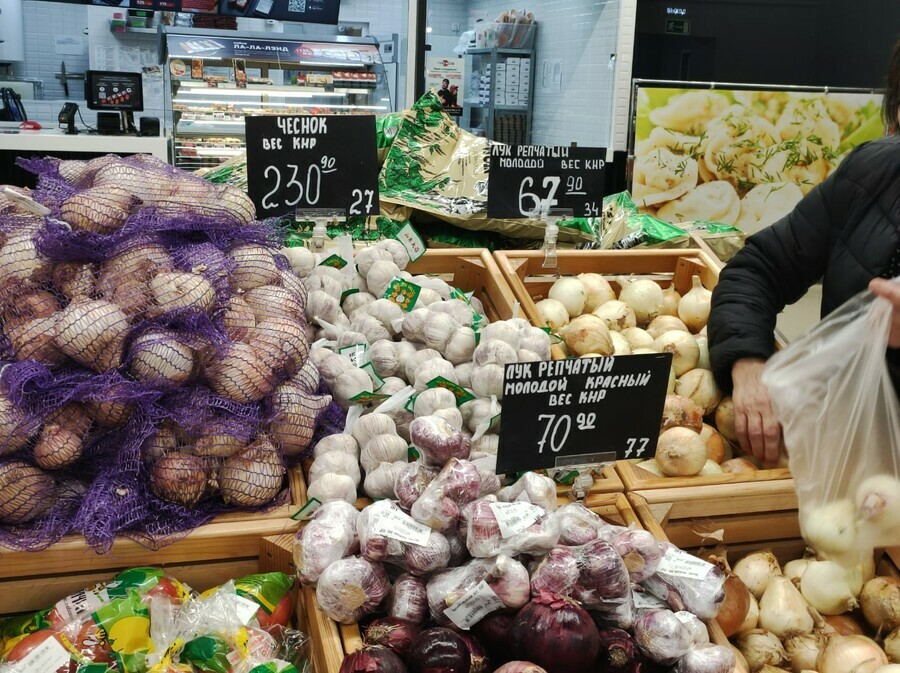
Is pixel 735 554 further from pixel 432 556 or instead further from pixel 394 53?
pixel 394 53

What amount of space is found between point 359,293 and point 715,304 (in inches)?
34.4

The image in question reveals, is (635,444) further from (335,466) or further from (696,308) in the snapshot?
(696,308)

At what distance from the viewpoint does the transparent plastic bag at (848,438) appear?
4.39 feet

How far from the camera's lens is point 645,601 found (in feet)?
4.09

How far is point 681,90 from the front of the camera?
16.1 feet

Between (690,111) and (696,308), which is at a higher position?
(690,111)

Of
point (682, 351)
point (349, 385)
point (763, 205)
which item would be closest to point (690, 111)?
point (763, 205)

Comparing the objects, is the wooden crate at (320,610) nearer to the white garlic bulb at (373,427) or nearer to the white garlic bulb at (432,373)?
the white garlic bulb at (373,427)

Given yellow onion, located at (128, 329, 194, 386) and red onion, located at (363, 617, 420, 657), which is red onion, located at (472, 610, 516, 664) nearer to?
red onion, located at (363, 617, 420, 657)

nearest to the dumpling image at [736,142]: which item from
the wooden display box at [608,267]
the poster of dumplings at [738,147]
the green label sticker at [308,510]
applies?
the poster of dumplings at [738,147]

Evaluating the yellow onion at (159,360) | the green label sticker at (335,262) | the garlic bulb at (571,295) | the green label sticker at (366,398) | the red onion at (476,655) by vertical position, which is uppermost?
the green label sticker at (335,262)

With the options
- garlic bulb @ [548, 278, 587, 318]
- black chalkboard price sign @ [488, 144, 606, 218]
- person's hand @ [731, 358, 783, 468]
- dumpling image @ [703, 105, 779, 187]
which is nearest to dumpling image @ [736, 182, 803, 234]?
dumpling image @ [703, 105, 779, 187]

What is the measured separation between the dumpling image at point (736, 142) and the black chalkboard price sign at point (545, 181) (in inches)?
113

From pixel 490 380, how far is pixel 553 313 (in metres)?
0.64
